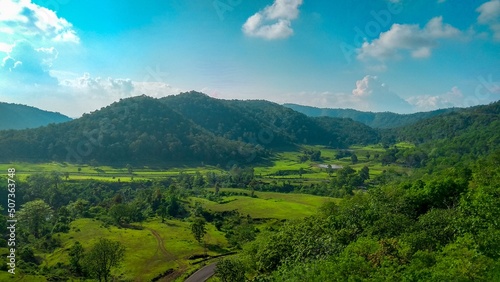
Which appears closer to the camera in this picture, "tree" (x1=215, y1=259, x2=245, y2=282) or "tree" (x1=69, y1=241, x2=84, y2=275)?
"tree" (x1=215, y1=259, x2=245, y2=282)

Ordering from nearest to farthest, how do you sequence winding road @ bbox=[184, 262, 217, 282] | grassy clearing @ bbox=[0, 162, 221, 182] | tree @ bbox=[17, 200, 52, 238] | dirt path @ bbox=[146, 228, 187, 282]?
winding road @ bbox=[184, 262, 217, 282] → dirt path @ bbox=[146, 228, 187, 282] → tree @ bbox=[17, 200, 52, 238] → grassy clearing @ bbox=[0, 162, 221, 182]

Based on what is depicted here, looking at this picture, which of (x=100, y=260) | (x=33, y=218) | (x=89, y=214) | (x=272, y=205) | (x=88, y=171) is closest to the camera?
(x=100, y=260)

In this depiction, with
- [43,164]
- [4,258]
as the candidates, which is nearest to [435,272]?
[4,258]

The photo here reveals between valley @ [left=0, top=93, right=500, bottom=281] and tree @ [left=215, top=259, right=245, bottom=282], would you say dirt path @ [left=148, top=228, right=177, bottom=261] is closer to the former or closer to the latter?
valley @ [left=0, top=93, right=500, bottom=281]

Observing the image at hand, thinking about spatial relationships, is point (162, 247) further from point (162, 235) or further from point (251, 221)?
point (251, 221)

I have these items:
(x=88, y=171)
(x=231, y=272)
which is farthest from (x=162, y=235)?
(x=88, y=171)

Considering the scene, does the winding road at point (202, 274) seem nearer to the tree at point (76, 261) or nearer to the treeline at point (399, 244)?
the treeline at point (399, 244)

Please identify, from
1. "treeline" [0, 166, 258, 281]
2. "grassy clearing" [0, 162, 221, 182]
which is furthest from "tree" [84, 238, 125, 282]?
"grassy clearing" [0, 162, 221, 182]

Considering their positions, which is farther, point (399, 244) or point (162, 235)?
point (162, 235)
